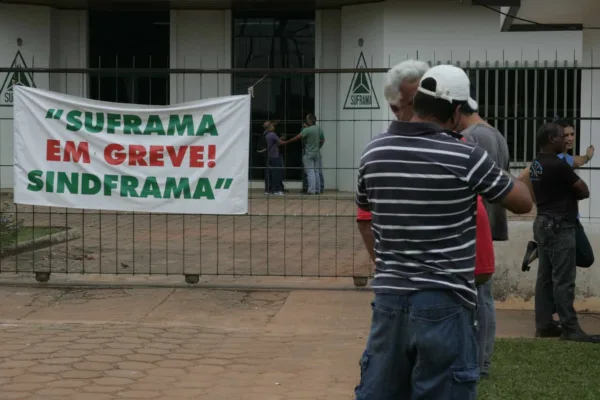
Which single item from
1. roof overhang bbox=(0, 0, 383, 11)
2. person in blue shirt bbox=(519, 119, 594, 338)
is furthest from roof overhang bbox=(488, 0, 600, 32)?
roof overhang bbox=(0, 0, 383, 11)

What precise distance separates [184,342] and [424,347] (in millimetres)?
4238

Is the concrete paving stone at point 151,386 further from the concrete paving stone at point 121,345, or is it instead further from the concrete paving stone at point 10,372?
the concrete paving stone at point 121,345

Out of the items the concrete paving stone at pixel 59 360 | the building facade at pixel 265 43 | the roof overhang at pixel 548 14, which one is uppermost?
the building facade at pixel 265 43

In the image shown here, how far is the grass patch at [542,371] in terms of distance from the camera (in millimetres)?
6234

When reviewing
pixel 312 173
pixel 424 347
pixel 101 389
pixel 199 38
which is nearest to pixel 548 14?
pixel 312 173

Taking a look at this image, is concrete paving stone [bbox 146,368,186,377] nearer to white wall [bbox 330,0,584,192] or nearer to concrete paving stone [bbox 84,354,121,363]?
concrete paving stone [bbox 84,354,121,363]

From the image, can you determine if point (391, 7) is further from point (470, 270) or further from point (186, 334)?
point (470, 270)

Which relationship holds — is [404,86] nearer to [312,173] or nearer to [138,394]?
[138,394]

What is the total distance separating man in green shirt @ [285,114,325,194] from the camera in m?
10.7

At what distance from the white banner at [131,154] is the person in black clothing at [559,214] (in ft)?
9.50

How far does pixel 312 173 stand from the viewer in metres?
11.1

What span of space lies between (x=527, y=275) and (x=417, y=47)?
12.5 metres

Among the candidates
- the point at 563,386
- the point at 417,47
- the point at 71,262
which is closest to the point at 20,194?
the point at 71,262

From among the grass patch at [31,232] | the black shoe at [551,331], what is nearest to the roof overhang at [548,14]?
the black shoe at [551,331]
